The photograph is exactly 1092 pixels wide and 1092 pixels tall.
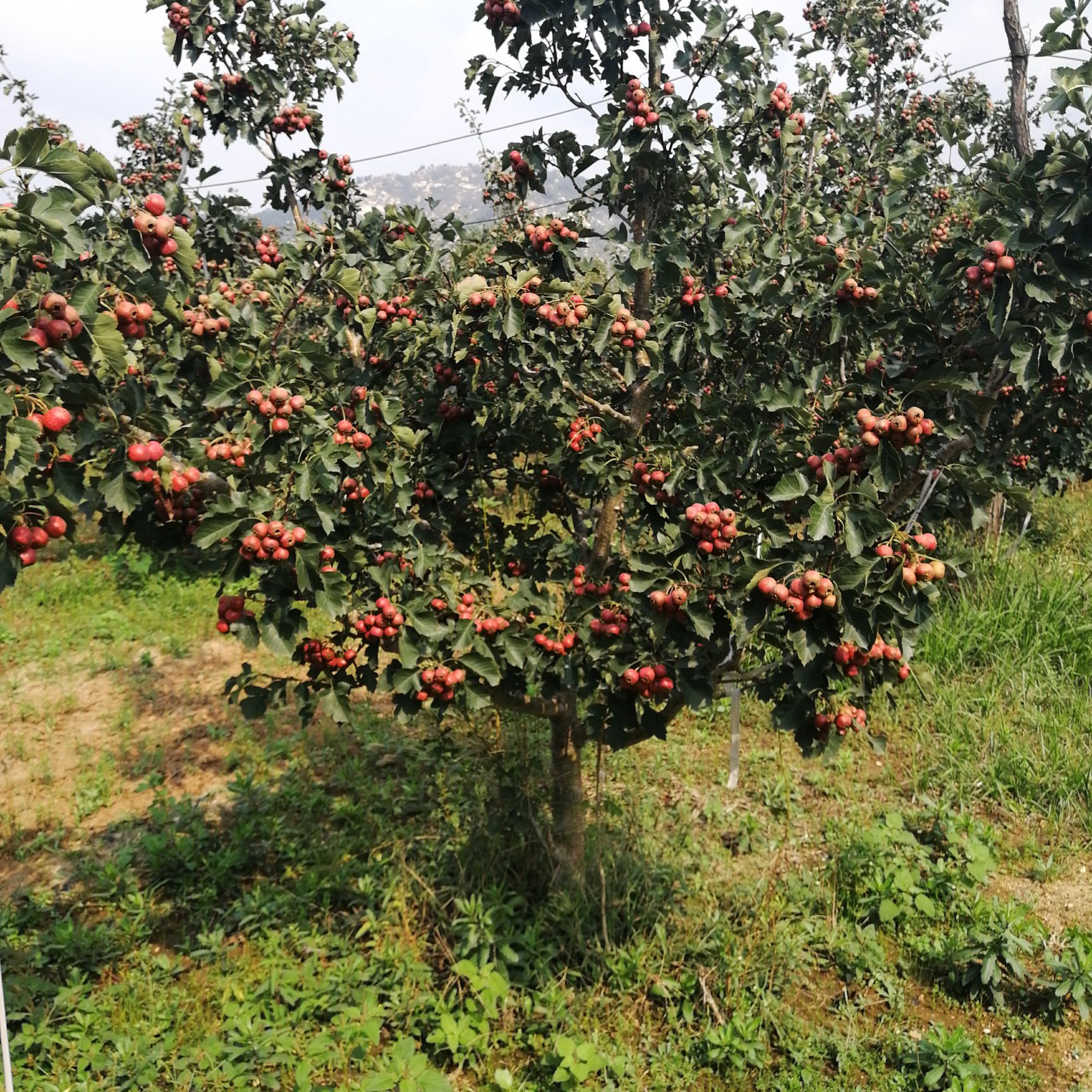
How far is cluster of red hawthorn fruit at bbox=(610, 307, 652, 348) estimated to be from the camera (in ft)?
9.06

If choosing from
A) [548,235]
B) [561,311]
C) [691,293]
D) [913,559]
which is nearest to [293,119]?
[548,235]

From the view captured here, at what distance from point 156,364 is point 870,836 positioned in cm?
349

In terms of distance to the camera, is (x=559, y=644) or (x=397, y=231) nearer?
(x=559, y=644)

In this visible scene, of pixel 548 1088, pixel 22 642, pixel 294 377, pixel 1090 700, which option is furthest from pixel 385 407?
pixel 22 642

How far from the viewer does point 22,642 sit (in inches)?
255

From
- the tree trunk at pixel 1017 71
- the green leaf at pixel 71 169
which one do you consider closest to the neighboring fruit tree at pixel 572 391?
the green leaf at pixel 71 169

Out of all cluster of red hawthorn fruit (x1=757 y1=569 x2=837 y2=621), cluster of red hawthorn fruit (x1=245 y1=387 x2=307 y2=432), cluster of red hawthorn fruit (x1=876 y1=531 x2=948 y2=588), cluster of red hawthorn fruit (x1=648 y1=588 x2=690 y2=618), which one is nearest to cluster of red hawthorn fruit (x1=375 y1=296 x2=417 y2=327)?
cluster of red hawthorn fruit (x1=245 y1=387 x2=307 y2=432)

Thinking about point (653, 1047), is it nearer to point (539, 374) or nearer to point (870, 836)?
point (870, 836)

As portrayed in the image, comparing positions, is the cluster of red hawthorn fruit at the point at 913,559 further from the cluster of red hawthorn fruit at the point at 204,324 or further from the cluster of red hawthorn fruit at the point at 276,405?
the cluster of red hawthorn fruit at the point at 204,324

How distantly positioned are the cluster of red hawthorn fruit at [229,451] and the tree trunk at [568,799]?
1.63 metres

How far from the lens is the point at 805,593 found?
2037mm

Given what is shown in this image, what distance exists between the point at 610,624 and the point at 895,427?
103 cm

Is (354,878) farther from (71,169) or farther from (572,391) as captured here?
(71,169)

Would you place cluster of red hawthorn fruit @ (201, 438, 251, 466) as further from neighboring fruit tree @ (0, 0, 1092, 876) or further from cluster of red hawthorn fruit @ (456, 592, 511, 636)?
cluster of red hawthorn fruit @ (456, 592, 511, 636)
